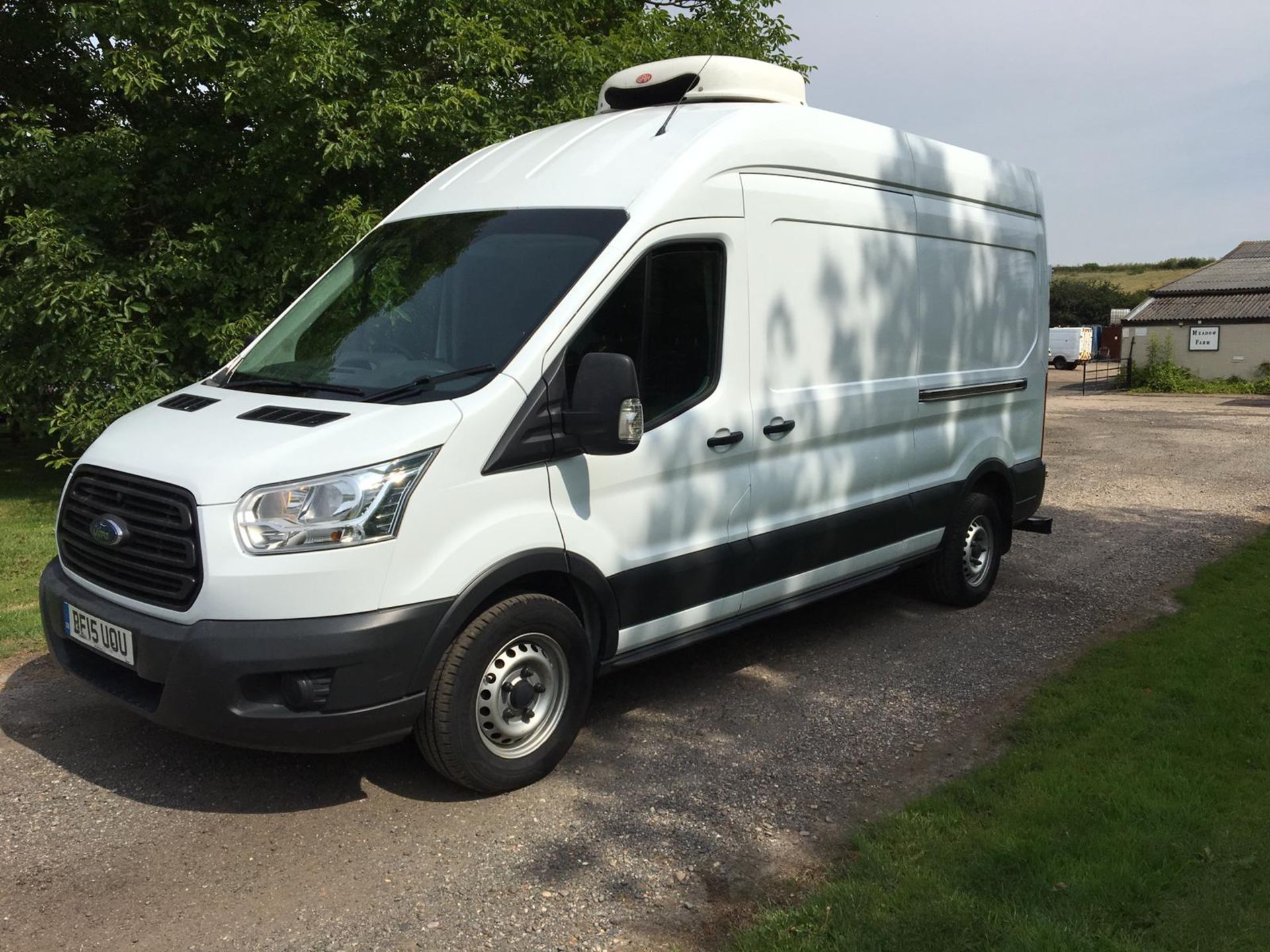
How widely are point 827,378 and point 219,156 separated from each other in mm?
7513

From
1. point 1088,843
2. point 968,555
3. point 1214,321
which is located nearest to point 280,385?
point 1088,843

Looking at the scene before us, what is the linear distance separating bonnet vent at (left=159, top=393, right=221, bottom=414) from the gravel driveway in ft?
3.99

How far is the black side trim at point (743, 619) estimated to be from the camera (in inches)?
192

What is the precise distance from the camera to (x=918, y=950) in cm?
332

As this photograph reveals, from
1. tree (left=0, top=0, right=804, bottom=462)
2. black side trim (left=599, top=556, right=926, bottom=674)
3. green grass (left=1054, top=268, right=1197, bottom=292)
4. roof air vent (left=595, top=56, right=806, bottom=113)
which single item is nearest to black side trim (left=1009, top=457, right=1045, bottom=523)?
black side trim (left=599, top=556, right=926, bottom=674)

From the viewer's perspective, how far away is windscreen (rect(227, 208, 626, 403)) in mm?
4398

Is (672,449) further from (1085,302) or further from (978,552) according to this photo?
(1085,302)

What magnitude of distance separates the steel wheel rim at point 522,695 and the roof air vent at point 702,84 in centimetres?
299

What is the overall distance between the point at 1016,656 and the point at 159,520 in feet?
15.0

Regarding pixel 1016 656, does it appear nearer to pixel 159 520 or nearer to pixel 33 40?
pixel 159 520

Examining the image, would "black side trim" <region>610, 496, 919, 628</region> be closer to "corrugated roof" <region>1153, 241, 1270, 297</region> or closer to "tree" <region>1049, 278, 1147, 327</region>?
"corrugated roof" <region>1153, 241, 1270, 297</region>

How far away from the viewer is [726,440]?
503 centimetres

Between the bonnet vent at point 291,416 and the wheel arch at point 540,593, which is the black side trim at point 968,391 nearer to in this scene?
the wheel arch at point 540,593

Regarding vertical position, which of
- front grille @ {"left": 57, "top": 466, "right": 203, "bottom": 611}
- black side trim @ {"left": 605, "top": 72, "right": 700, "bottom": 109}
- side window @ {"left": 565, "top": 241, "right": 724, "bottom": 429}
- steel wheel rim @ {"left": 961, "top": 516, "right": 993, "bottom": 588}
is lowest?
steel wheel rim @ {"left": 961, "top": 516, "right": 993, "bottom": 588}
